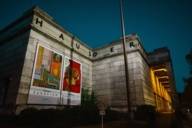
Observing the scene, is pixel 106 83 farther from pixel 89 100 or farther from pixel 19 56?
pixel 19 56

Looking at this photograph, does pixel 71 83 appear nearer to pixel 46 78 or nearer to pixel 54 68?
pixel 54 68

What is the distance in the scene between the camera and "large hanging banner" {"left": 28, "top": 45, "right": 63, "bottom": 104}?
1363 centimetres

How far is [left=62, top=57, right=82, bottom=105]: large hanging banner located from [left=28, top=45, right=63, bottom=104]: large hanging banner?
3.34 feet

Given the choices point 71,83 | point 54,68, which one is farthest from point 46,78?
point 71,83

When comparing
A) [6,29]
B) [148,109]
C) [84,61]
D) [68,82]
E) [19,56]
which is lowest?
[148,109]

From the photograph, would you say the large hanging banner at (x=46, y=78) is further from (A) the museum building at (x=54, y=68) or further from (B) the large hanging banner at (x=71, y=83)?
(B) the large hanging banner at (x=71, y=83)

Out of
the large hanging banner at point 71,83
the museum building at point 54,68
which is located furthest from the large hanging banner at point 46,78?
the large hanging banner at point 71,83

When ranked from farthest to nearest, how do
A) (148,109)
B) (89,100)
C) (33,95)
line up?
1. (89,100)
2. (148,109)
3. (33,95)

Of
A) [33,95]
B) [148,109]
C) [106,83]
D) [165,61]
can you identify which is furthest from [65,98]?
[165,61]

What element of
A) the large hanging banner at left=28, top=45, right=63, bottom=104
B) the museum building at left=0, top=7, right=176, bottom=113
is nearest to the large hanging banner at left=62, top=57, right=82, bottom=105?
the museum building at left=0, top=7, right=176, bottom=113

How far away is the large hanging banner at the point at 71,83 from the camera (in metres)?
17.2

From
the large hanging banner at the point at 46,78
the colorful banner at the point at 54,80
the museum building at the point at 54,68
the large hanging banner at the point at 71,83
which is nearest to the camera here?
the museum building at the point at 54,68

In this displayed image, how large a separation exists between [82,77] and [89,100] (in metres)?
3.46

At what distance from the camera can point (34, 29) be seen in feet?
49.4
